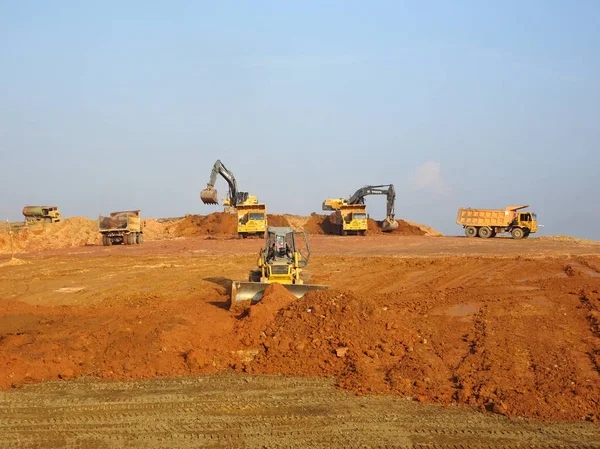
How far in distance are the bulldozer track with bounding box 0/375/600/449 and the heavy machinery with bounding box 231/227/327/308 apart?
455cm

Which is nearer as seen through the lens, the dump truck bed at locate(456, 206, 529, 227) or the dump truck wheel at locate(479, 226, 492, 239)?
the dump truck bed at locate(456, 206, 529, 227)

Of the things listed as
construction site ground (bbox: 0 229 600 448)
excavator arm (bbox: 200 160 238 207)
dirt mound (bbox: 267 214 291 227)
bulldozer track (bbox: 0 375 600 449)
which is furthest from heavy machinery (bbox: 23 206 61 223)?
bulldozer track (bbox: 0 375 600 449)

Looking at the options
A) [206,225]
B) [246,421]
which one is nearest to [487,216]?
[206,225]

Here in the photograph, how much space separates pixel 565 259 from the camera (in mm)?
23109

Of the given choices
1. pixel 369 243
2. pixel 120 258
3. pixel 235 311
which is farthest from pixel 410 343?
pixel 369 243

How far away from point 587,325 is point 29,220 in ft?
146

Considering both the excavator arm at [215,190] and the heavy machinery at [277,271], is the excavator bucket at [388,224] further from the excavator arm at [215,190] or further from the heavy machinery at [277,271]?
the heavy machinery at [277,271]

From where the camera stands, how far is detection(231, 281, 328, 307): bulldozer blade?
12.4 metres

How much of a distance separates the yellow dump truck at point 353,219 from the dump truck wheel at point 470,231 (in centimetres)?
771

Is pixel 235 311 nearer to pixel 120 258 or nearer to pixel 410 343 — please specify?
pixel 410 343

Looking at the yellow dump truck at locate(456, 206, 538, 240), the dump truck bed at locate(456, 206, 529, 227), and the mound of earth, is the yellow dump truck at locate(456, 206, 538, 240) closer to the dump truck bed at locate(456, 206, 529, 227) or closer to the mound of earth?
the dump truck bed at locate(456, 206, 529, 227)

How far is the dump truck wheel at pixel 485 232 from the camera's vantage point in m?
38.1

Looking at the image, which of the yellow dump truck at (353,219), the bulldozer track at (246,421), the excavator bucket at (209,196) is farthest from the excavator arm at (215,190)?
the bulldozer track at (246,421)

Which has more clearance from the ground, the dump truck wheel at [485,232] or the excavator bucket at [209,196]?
the excavator bucket at [209,196]
